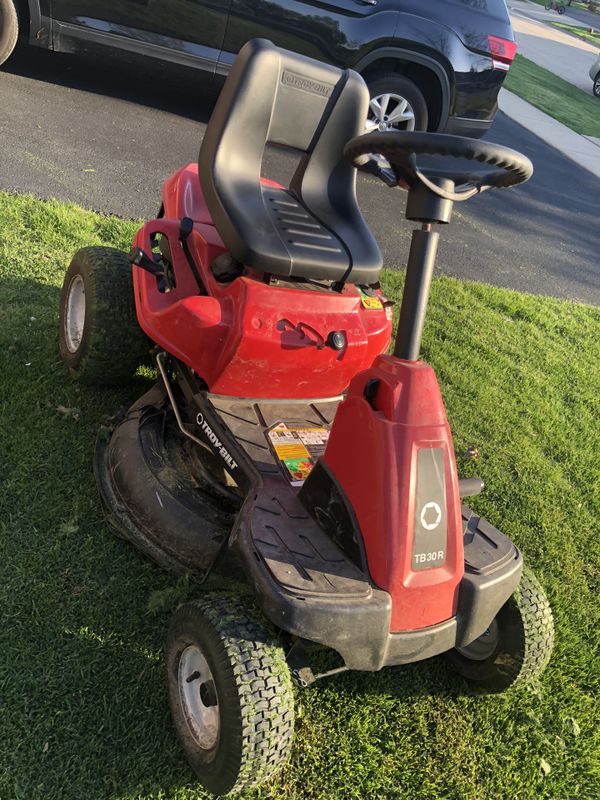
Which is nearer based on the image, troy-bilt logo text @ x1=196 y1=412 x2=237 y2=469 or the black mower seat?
troy-bilt logo text @ x1=196 y1=412 x2=237 y2=469

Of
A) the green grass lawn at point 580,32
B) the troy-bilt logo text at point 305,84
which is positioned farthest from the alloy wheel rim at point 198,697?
the green grass lawn at point 580,32

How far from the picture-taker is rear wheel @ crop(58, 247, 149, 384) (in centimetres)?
281

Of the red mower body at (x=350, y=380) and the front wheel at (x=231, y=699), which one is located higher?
A: the red mower body at (x=350, y=380)

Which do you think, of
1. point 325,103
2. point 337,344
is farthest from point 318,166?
point 337,344

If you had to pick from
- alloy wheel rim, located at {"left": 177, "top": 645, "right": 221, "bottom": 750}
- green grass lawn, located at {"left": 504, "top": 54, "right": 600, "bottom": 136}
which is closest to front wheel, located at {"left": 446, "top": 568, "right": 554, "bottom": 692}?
alloy wheel rim, located at {"left": 177, "top": 645, "right": 221, "bottom": 750}

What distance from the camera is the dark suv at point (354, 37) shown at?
16.7ft

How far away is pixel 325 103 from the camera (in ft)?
8.66

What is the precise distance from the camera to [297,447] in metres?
2.32

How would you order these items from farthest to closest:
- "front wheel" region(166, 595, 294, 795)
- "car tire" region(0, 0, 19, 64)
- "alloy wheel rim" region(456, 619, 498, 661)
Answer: "car tire" region(0, 0, 19, 64), "alloy wheel rim" region(456, 619, 498, 661), "front wheel" region(166, 595, 294, 795)

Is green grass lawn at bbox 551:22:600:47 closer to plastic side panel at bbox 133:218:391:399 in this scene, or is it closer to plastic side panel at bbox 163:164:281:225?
plastic side panel at bbox 163:164:281:225

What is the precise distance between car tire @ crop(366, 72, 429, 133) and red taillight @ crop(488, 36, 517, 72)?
0.62 m

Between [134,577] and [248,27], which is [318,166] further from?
[248,27]

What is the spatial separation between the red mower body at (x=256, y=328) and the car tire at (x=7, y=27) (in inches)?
132

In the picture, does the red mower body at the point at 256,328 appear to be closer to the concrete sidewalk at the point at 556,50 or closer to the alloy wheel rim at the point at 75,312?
the alloy wheel rim at the point at 75,312
